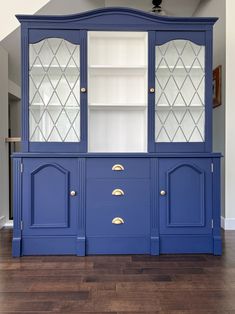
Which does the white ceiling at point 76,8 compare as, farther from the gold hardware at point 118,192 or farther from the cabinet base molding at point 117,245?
the cabinet base molding at point 117,245

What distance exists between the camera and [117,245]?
264 centimetres

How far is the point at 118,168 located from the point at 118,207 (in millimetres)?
338

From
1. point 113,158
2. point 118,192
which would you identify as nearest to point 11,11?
point 113,158

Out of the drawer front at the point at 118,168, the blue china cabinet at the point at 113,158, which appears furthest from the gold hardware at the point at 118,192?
the drawer front at the point at 118,168

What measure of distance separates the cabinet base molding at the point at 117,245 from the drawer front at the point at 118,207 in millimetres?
43

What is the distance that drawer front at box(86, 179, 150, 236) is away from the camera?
2631 mm

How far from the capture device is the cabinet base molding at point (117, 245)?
263cm

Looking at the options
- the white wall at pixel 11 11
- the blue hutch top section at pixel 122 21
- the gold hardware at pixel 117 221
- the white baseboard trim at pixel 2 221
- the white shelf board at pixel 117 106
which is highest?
the white wall at pixel 11 11

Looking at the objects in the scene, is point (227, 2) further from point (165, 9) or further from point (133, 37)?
point (133, 37)

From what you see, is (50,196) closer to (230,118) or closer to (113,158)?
(113,158)

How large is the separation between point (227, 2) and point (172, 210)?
245 centimetres

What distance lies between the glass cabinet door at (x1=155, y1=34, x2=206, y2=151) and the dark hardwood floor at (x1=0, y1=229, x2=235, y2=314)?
1047 millimetres

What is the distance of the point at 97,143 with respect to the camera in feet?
10.1

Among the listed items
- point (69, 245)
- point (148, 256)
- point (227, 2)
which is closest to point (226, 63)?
point (227, 2)
